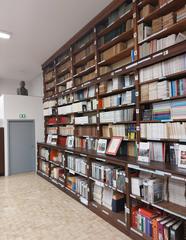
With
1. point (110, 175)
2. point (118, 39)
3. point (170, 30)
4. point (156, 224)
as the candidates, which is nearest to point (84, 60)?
point (118, 39)

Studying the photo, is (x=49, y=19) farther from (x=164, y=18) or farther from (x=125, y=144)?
(x=125, y=144)

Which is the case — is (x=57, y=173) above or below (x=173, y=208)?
below

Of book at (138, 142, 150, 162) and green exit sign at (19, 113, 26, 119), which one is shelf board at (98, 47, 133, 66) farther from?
green exit sign at (19, 113, 26, 119)

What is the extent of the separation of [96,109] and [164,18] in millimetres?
1965

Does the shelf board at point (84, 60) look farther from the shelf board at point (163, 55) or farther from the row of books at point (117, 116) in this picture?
the shelf board at point (163, 55)

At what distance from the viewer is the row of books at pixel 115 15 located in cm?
325

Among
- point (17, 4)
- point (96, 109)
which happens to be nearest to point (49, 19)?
point (17, 4)

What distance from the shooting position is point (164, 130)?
2609mm

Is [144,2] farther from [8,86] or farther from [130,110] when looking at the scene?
[8,86]

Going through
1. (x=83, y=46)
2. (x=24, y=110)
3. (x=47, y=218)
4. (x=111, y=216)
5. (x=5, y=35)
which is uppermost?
(x=5, y=35)

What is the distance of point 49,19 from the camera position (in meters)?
3.91

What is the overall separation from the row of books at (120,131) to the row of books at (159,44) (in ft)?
3.72

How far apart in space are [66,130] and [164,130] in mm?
3086

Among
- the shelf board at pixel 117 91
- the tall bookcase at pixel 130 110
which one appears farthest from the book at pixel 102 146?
the shelf board at pixel 117 91
